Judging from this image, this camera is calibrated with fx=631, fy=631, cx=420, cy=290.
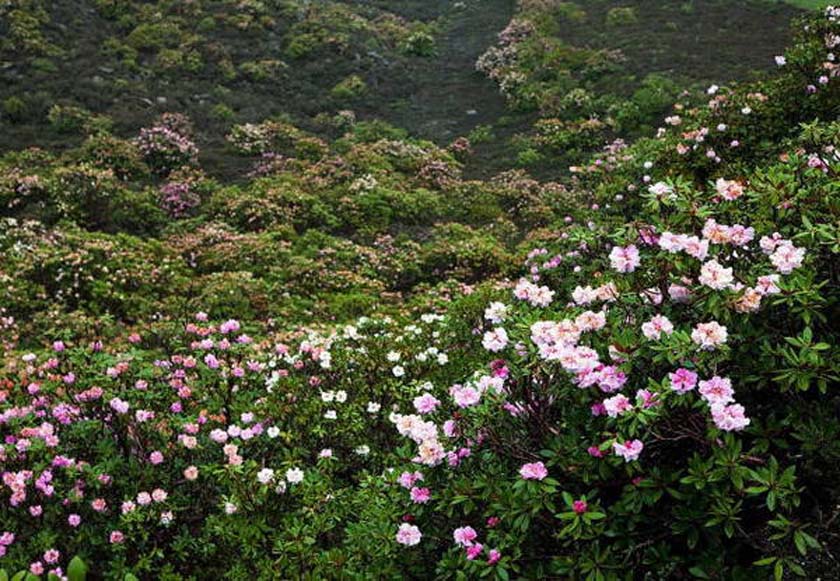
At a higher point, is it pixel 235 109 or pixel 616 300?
pixel 616 300

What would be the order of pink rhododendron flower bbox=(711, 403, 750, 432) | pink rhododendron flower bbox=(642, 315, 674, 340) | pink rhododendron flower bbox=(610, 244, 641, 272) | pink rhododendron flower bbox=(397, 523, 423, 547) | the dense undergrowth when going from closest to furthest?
pink rhododendron flower bbox=(711, 403, 750, 432)
the dense undergrowth
pink rhododendron flower bbox=(642, 315, 674, 340)
pink rhododendron flower bbox=(397, 523, 423, 547)
pink rhododendron flower bbox=(610, 244, 641, 272)

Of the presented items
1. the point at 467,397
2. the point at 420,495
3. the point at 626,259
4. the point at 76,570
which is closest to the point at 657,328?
the point at 626,259

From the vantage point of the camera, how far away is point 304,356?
20.4ft

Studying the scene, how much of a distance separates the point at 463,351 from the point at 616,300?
286 cm

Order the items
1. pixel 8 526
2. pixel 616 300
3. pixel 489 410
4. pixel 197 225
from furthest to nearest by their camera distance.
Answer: pixel 197 225 → pixel 8 526 → pixel 616 300 → pixel 489 410

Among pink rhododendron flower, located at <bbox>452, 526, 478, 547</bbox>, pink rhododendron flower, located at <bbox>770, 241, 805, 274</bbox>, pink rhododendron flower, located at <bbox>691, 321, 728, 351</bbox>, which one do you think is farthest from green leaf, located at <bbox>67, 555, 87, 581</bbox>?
pink rhododendron flower, located at <bbox>770, 241, 805, 274</bbox>

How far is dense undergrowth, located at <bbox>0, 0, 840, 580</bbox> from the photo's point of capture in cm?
265

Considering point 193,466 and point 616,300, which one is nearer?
point 616,300

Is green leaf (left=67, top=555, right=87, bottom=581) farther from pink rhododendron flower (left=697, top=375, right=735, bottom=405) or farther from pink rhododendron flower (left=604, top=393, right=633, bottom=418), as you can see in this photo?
pink rhododendron flower (left=697, top=375, right=735, bottom=405)

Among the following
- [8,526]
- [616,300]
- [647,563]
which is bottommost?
[8,526]

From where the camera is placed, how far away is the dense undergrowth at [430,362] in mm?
2646

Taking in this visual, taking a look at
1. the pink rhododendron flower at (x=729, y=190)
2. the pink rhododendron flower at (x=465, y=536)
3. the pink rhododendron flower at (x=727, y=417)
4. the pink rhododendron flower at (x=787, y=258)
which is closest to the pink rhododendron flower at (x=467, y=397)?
the pink rhododendron flower at (x=465, y=536)

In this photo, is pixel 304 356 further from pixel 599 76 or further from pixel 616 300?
pixel 599 76

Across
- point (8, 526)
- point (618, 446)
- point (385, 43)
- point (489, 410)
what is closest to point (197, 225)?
point (8, 526)
